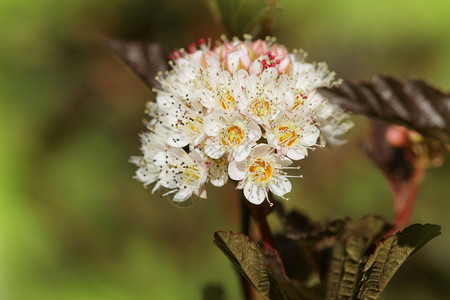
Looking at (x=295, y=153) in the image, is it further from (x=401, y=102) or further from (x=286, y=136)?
(x=401, y=102)

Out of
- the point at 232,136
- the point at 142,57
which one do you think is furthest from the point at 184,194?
the point at 142,57

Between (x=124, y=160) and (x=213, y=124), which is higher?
(x=124, y=160)

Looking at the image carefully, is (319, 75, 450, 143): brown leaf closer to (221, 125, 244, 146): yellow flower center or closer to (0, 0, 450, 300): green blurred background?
(221, 125, 244, 146): yellow flower center

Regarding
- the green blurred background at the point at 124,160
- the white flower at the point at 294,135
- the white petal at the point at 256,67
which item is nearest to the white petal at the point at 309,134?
the white flower at the point at 294,135

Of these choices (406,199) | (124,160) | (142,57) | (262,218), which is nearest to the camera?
(262,218)

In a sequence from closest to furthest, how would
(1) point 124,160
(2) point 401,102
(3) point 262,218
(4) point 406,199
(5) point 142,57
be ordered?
(2) point 401,102, (3) point 262,218, (5) point 142,57, (4) point 406,199, (1) point 124,160

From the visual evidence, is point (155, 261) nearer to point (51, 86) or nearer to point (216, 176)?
point (51, 86)

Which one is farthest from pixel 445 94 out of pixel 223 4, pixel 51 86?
pixel 51 86
